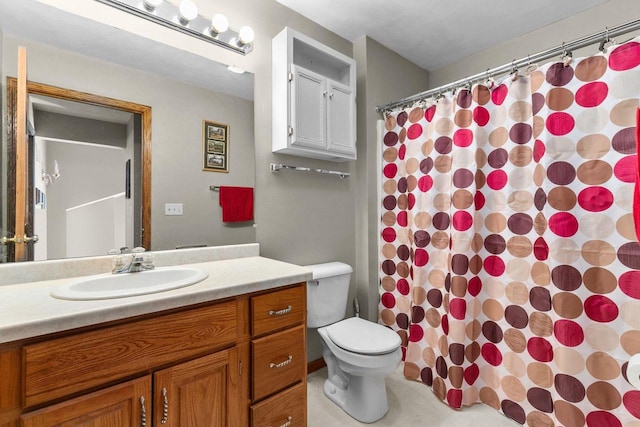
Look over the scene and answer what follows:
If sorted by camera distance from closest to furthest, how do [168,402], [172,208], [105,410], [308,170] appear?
[105,410], [168,402], [172,208], [308,170]

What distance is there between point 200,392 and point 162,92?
4.42 feet

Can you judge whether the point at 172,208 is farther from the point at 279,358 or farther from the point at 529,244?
the point at 529,244

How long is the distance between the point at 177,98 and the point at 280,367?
1377 mm

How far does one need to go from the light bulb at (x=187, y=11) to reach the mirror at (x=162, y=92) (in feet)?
0.52

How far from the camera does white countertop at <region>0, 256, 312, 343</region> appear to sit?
0.72m

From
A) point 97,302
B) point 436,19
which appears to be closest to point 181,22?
point 97,302

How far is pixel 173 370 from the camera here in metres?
0.93

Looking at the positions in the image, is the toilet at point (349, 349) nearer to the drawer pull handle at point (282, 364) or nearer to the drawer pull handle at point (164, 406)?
the drawer pull handle at point (282, 364)

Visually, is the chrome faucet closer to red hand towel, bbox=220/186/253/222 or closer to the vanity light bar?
red hand towel, bbox=220/186/253/222

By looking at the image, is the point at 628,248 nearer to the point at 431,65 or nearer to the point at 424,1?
the point at 424,1

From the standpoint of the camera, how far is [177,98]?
1479 mm

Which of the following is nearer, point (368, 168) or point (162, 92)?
point (162, 92)

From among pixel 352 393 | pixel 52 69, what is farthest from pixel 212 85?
pixel 352 393

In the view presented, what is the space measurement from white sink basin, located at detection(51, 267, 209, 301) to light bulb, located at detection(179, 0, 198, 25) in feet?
4.01
